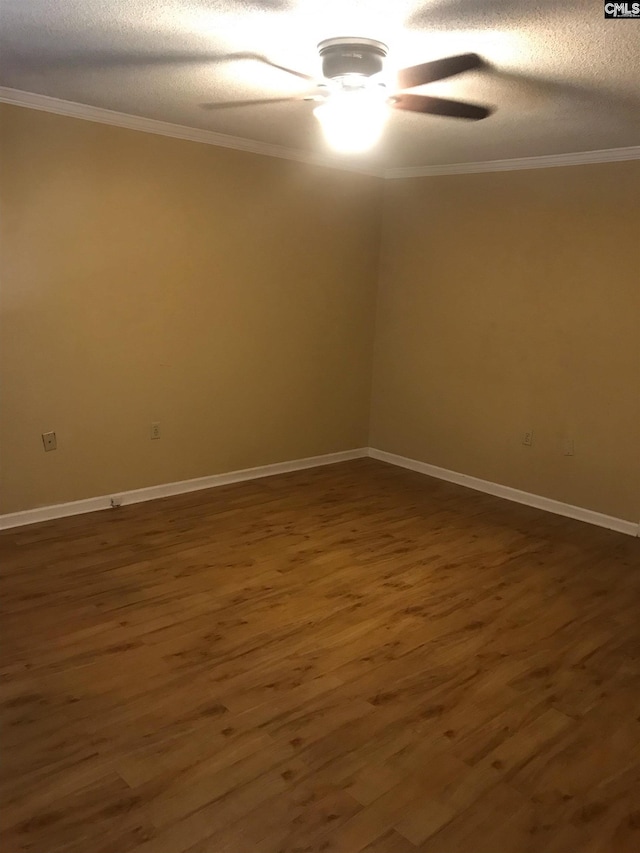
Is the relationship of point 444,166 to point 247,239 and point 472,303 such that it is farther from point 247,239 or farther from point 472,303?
point 247,239

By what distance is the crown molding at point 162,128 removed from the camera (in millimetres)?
3524

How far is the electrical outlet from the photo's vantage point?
396 cm

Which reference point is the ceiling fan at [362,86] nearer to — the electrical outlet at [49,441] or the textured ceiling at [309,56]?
the textured ceiling at [309,56]

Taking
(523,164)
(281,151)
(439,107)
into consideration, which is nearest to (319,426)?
(281,151)

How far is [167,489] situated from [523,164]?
10.5ft

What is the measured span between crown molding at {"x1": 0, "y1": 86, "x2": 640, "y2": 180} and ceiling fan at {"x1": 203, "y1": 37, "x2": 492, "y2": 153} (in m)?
1.25

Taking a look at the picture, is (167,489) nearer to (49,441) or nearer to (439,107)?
(49,441)

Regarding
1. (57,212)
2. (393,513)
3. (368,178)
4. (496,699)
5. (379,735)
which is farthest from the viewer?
(368,178)

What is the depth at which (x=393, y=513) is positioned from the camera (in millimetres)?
4535

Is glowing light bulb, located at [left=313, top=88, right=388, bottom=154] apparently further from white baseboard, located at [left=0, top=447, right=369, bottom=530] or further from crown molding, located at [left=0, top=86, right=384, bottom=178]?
white baseboard, located at [left=0, top=447, right=369, bottom=530]

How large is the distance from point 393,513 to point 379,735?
7.33 ft

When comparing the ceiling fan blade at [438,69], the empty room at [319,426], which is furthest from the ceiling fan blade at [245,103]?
the ceiling fan blade at [438,69]

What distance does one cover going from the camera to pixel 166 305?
4348mm

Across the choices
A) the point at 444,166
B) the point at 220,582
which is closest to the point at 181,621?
the point at 220,582
